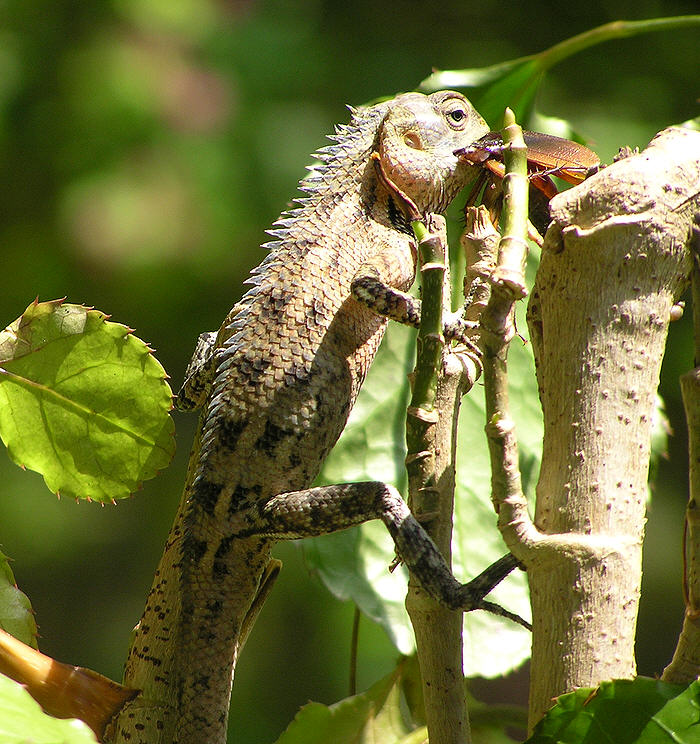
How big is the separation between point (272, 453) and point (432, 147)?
1.62 ft

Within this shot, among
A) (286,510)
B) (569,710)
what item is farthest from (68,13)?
(569,710)

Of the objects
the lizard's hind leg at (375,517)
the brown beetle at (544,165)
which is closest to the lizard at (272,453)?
the lizard's hind leg at (375,517)

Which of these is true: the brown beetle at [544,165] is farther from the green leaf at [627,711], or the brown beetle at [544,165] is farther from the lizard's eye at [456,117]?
the green leaf at [627,711]

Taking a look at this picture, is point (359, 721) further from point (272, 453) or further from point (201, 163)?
point (201, 163)

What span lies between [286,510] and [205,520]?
3.6 inches

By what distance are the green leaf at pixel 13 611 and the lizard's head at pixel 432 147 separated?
2.37 ft

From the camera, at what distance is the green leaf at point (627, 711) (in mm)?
605

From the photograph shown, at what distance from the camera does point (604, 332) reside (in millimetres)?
672

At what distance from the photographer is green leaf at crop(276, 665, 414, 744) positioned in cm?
93

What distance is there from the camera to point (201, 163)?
6.75ft

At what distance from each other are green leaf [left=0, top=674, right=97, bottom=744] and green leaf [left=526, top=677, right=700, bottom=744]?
0.33m

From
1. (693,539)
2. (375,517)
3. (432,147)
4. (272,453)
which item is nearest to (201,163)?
(432,147)

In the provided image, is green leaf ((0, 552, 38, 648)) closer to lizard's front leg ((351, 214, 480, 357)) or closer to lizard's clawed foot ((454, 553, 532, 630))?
lizard's clawed foot ((454, 553, 532, 630))

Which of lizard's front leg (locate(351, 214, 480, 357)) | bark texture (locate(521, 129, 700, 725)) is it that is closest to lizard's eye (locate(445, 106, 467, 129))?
lizard's front leg (locate(351, 214, 480, 357))
